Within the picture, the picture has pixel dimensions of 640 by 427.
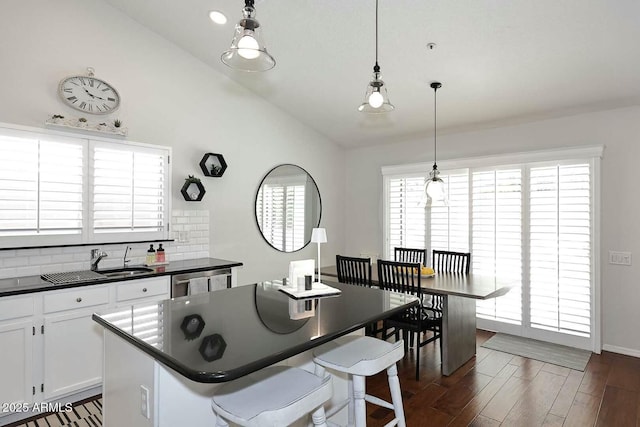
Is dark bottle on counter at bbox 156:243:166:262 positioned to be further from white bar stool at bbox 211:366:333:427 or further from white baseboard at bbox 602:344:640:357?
white baseboard at bbox 602:344:640:357

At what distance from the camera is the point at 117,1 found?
3.49m

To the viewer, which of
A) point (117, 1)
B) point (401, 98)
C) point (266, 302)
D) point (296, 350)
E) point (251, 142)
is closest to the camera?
point (296, 350)

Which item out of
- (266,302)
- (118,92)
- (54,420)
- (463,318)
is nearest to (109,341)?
(266,302)

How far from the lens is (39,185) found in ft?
9.47

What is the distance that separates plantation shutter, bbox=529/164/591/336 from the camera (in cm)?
377

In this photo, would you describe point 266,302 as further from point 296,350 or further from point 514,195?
point 514,195

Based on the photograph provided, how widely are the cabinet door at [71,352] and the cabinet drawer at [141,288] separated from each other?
0.16m

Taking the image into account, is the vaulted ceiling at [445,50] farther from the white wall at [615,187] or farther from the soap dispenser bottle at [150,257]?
the soap dispenser bottle at [150,257]

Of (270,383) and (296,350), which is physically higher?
(296,350)

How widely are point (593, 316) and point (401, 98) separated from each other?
3006mm

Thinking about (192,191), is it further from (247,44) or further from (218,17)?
(247,44)

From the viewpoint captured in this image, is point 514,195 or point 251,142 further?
point 251,142

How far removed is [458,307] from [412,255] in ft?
3.86

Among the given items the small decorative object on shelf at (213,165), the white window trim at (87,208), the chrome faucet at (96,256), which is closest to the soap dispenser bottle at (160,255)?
the white window trim at (87,208)
